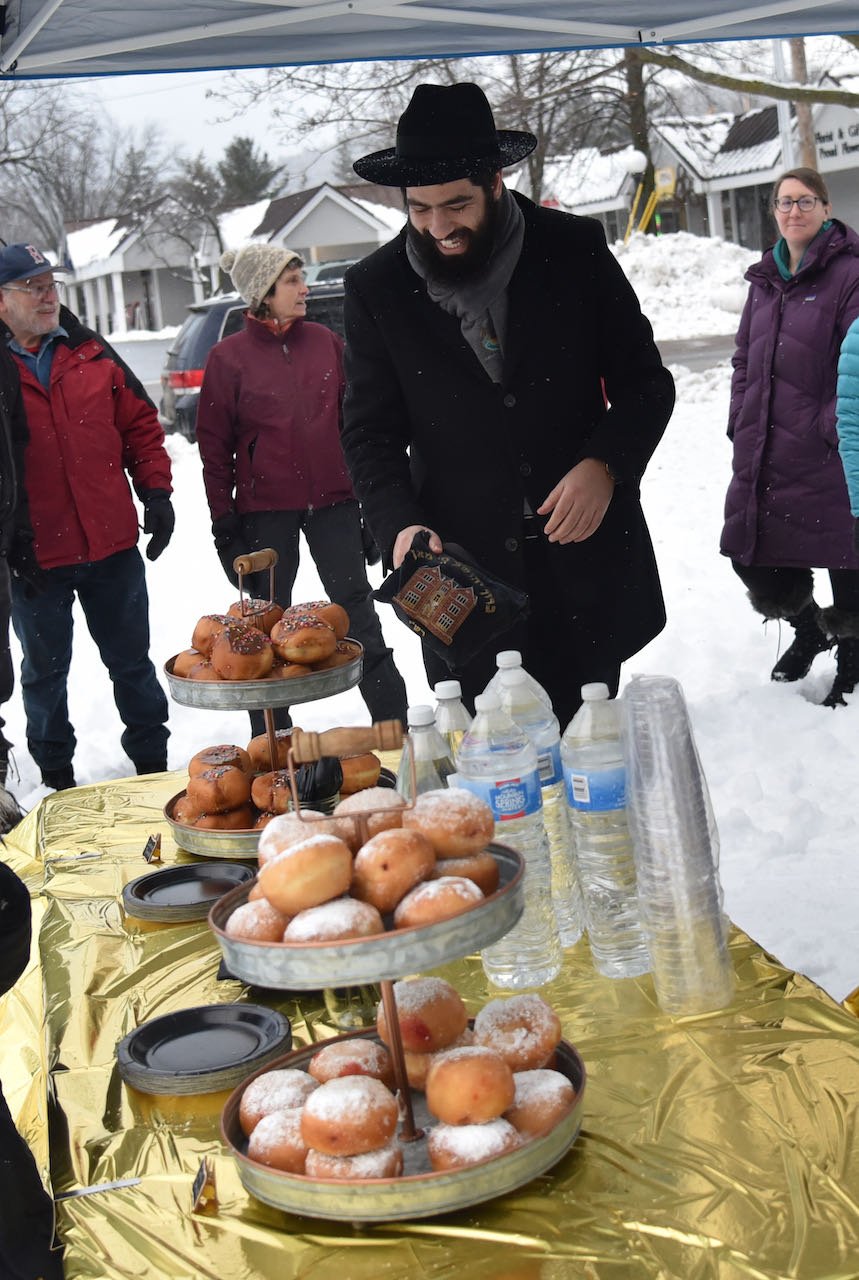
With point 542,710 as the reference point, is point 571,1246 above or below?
below

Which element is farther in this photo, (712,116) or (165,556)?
(712,116)

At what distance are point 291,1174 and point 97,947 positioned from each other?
39.7 inches

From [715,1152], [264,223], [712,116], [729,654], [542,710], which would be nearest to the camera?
[715,1152]

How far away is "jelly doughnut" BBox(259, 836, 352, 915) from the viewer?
Answer: 1403mm

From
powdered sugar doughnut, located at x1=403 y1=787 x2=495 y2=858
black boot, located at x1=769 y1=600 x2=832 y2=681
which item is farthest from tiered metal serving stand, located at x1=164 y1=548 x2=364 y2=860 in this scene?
black boot, located at x1=769 y1=600 x2=832 y2=681

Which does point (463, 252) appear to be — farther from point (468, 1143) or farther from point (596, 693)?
point (468, 1143)

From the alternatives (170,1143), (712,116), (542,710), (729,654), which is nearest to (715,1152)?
(170,1143)

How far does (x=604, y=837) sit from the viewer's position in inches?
78.0

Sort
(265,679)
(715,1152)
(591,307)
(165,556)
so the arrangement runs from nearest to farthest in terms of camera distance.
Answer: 1. (715,1152)
2. (265,679)
3. (591,307)
4. (165,556)

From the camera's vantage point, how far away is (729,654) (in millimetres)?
6570

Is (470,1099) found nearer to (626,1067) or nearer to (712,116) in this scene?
(626,1067)

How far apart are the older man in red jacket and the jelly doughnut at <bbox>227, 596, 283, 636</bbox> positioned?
2.54 metres

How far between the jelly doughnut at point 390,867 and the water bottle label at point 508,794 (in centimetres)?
40

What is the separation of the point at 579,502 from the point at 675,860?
1139mm
